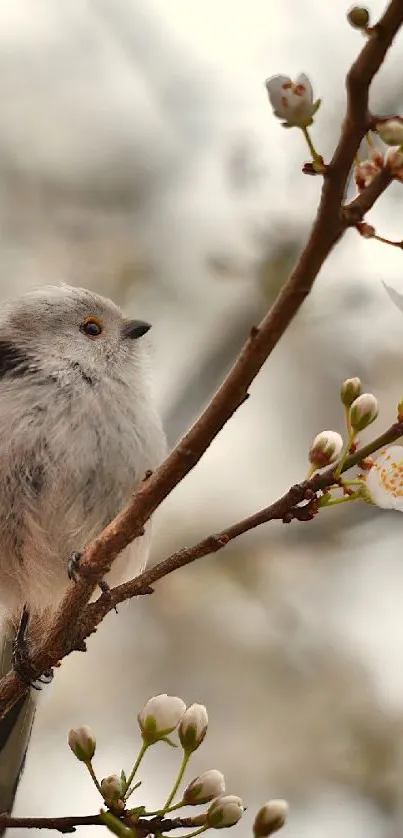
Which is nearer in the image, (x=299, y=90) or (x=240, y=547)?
(x=299, y=90)

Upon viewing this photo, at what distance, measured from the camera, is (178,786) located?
160 centimetres

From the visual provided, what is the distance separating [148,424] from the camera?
2.48 m

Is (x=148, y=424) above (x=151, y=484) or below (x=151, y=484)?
above

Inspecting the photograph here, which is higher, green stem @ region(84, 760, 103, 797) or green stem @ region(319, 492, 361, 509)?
green stem @ region(319, 492, 361, 509)

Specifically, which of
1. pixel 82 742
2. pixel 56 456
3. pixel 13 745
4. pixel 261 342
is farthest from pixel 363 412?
pixel 13 745

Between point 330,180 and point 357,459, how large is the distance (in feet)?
1.45

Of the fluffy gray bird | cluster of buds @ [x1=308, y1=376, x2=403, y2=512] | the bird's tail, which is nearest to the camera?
cluster of buds @ [x1=308, y1=376, x2=403, y2=512]

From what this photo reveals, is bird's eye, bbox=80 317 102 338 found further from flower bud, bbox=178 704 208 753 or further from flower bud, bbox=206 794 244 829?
flower bud, bbox=206 794 244 829

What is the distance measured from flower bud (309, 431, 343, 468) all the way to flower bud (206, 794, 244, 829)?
61 cm

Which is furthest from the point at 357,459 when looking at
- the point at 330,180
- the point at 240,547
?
the point at 240,547

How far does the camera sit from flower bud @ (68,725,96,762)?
5.81 feet

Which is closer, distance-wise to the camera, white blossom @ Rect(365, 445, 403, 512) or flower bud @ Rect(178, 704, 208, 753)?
white blossom @ Rect(365, 445, 403, 512)

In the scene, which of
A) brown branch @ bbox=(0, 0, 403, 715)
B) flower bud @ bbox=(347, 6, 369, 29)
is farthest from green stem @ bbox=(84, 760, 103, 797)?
flower bud @ bbox=(347, 6, 369, 29)

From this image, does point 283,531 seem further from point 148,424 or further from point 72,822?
point 72,822
